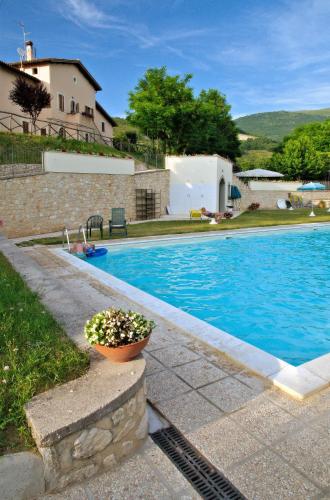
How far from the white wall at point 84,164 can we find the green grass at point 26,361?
12175mm

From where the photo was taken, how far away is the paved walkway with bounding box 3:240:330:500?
2342mm

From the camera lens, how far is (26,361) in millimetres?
3199

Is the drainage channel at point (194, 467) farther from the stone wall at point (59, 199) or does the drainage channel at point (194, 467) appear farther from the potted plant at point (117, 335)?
the stone wall at point (59, 199)

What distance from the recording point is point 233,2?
1695 centimetres

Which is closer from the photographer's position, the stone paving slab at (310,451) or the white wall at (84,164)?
the stone paving slab at (310,451)

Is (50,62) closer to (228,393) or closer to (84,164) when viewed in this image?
(84,164)

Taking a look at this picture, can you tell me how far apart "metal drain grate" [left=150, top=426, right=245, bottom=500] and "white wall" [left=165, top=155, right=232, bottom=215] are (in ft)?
72.6

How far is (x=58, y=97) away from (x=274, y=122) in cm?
11395

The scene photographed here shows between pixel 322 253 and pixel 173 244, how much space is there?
5.79m

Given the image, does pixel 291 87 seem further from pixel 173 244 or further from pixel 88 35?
pixel 173 244

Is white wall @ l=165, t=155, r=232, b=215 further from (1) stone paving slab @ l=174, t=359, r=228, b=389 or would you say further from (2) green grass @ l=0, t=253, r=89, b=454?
(1) stone paving slab @ l=174, t=359, r=228, b=389

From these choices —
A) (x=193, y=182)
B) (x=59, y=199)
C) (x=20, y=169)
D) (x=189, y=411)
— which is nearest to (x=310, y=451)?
(x=189, y=411)

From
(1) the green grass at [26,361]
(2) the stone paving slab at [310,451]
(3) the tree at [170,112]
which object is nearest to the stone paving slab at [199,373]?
(2) the stone paving slab at [310,451]

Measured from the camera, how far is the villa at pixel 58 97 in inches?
977
